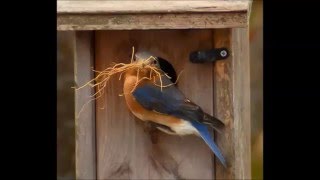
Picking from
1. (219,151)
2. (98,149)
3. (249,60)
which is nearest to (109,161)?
(98,149)

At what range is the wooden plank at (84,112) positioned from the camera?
14.5 feet

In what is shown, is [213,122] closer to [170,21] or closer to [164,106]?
[164,106]

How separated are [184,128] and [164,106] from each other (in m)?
0.11

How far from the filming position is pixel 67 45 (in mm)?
5090

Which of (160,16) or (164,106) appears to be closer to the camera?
(160,16)

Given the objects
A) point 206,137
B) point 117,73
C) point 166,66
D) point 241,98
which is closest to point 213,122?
point 206,137

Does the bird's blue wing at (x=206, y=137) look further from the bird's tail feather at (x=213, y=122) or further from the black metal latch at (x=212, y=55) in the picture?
the black metal latch at (x=212, y=55)

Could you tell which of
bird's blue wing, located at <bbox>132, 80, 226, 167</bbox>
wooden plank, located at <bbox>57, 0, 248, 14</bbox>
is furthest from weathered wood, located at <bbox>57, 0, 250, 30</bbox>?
bird's blue wing, located at <bbox>132, 80, 226, 167</bbox>

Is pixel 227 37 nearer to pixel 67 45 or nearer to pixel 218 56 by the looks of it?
pixel 218 56

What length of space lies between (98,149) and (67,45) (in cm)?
75

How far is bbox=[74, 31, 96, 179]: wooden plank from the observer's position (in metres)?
4.42

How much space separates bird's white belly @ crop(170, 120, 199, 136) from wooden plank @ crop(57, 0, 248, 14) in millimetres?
434

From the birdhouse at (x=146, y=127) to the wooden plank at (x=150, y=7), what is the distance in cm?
17

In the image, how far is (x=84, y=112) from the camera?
4434 mm
